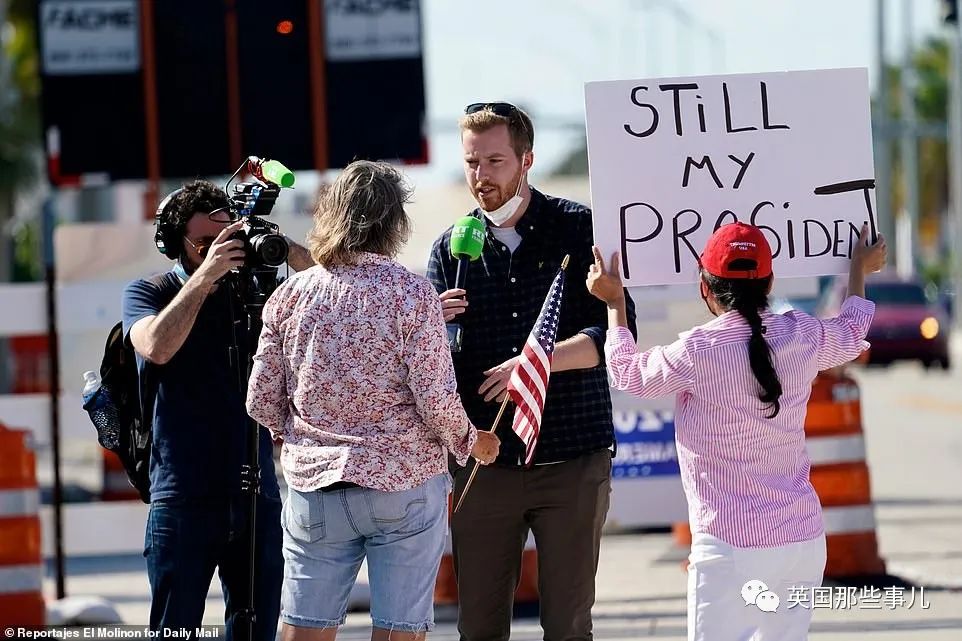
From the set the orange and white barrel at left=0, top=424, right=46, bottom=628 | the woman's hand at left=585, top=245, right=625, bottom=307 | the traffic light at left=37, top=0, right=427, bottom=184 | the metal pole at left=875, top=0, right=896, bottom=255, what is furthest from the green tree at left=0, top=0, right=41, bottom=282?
the woman's hand at left=585, top=245, right=625, bottom=307

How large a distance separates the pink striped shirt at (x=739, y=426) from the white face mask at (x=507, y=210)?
0.82m

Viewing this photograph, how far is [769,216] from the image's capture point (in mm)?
5879

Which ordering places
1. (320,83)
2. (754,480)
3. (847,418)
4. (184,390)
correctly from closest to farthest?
1. (754,480)
2. (184,390)
3. (847,418)
4. (320,83)

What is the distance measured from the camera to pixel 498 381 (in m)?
5.67

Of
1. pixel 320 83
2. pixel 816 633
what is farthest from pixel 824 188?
pixel 320 83

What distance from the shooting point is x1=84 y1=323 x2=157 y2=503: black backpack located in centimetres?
589

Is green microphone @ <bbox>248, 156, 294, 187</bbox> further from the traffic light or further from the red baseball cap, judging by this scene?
the traffic light

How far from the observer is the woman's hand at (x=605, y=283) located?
558cm

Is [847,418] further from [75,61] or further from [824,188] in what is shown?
Answer: [75,61]

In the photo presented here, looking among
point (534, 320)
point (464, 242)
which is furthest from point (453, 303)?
point (534, 320)

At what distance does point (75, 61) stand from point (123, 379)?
627cm

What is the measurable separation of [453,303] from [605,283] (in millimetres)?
491

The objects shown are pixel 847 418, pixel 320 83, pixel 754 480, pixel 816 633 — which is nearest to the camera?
pixel 754 480

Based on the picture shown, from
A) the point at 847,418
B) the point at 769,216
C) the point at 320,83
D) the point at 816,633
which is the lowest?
the point at 816,633
